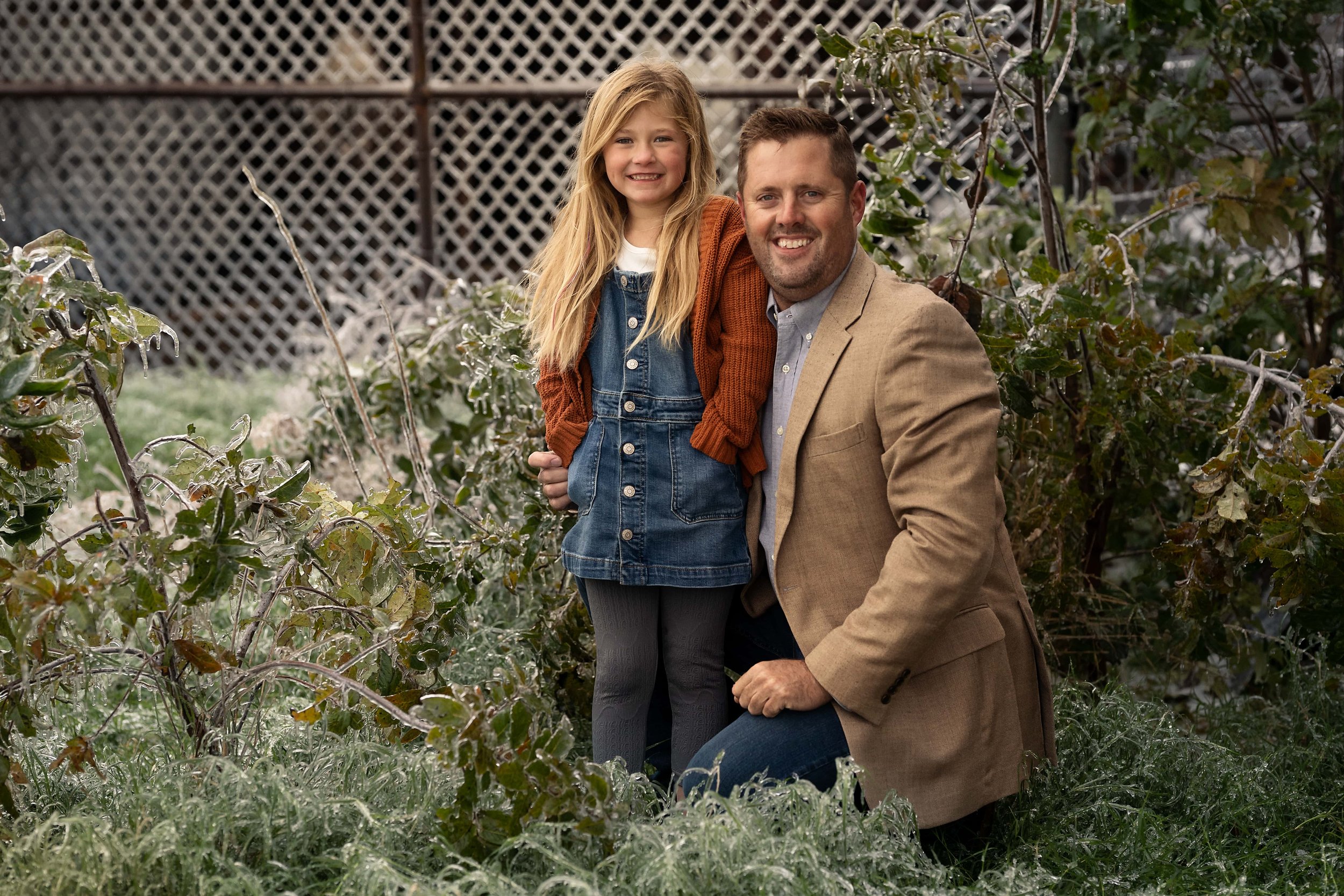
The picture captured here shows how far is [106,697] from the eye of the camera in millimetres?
3664

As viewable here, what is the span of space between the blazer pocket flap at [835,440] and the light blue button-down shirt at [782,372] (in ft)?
0.27

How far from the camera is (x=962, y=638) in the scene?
2443 mm

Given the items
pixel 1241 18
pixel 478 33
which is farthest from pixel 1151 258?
pixel 478 33

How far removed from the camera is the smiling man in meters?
2.35

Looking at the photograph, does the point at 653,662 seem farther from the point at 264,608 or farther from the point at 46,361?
the point at 46,361

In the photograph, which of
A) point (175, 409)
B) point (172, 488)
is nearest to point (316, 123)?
point (175, 409)

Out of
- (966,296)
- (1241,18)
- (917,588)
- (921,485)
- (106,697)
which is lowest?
(106,697)

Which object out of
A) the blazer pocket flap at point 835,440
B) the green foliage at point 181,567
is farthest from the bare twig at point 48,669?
the blazer pocket flap at point 835,440

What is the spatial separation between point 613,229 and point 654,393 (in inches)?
15.7

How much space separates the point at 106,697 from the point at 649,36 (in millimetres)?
4223

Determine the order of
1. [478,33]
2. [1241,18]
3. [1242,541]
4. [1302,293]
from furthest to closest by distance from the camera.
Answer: [478,33] < [1302,293] < [1241,18] < [1242,541]

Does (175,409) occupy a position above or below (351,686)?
below

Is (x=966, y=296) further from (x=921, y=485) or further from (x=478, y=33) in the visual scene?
(x=478, y=33)

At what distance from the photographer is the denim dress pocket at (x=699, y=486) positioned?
2.63m
